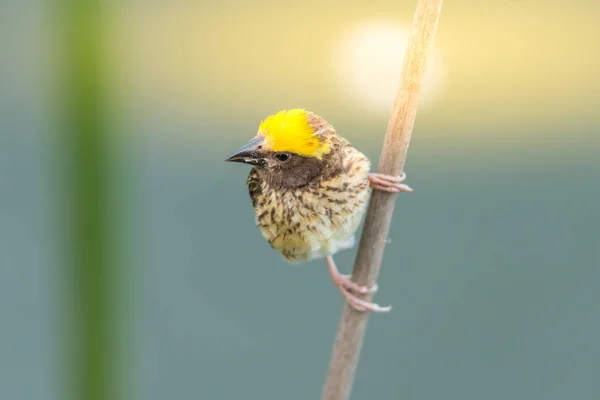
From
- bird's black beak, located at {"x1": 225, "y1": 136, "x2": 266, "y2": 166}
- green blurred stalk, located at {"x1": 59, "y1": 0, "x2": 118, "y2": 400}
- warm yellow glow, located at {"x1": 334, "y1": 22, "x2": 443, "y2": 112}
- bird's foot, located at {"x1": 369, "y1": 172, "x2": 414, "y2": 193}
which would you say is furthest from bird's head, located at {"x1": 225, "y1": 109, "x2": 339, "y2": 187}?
green blurred stalk, located at {"x1": 59, "y1": 0, "x2": 118, "y2": 400}

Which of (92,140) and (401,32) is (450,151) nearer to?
(401,32)

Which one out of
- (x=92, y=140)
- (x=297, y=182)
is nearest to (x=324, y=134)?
(x=297, y=182)

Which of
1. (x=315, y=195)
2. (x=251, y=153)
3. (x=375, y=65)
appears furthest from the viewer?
(x=375, y=65)

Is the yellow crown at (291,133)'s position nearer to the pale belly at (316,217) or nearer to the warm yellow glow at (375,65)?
the pale belly at (316,217)

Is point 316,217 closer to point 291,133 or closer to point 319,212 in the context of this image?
point 319,212

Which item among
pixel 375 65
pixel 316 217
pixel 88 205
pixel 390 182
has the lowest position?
pixel 88 205

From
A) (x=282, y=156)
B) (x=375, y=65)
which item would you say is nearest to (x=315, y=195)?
(x=282, y=156)

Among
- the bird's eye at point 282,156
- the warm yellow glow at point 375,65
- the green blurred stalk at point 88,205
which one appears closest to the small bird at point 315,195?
the bird's eye at point 282,156

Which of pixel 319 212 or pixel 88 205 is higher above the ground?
pixel 319 212
